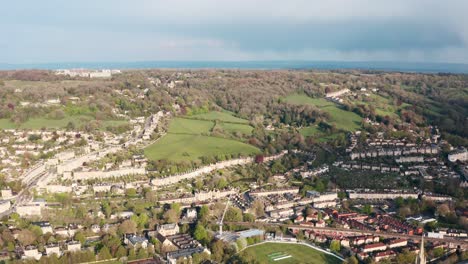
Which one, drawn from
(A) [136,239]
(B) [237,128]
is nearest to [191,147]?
(B) [237,128]

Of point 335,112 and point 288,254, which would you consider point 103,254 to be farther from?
point 335,112

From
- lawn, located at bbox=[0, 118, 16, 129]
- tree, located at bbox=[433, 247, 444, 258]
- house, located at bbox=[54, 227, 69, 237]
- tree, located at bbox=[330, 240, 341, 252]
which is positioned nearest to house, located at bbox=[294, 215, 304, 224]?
tree, located at bbox=[330, 240, 341, 252]

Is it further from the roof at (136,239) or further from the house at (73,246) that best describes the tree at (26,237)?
the roof at (136,239)

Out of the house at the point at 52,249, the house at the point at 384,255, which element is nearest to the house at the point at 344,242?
the house at the point at 384,255

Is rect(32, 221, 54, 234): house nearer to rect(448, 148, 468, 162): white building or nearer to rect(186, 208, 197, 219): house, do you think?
rect(186, 208, 197, 219): house

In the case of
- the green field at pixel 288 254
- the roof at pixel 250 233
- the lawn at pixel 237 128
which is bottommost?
the green field at pixel 288 254

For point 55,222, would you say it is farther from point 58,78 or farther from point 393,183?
point 58,78

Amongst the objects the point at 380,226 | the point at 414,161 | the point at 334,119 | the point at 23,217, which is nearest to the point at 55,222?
the point at 23,217
